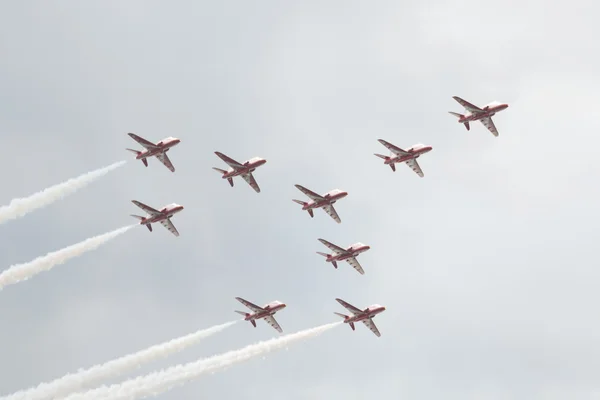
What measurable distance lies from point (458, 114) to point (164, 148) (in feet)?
146

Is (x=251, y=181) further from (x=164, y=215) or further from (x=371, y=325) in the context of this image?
(x=371, y=325)

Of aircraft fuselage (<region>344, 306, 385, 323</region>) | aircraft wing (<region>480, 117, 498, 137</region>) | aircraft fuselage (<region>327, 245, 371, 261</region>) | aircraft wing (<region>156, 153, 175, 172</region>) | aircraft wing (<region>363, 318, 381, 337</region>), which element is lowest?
aircraft wing (<region>363, 318, 381, 337</region>)

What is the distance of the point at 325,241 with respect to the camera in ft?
592

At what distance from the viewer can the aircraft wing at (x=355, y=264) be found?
602 feet

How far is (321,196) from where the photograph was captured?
7062 inches

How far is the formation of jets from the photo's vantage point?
173000mm

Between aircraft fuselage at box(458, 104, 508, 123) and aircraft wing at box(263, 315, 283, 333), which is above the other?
aircraft fuselage at box(458, 104, 508, 123)

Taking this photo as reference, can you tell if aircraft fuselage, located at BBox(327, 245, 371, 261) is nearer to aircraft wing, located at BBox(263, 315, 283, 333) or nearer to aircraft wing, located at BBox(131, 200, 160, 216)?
aircraft wing, located at BBox(263, 315, 283, 333)

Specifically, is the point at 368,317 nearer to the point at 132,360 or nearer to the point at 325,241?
the point at 325,241

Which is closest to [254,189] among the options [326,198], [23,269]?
[326,198]

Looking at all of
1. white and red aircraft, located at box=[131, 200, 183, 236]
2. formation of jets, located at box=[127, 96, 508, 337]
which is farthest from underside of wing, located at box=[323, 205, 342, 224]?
white and red aircraft, located at box=[131, 200, 183, 236]

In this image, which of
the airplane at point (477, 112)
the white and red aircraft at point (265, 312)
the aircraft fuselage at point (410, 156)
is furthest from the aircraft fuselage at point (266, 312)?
the airplane at point (477, 112)

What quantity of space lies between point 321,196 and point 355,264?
44.0ft

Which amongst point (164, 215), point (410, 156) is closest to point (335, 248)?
point (410, 156)
